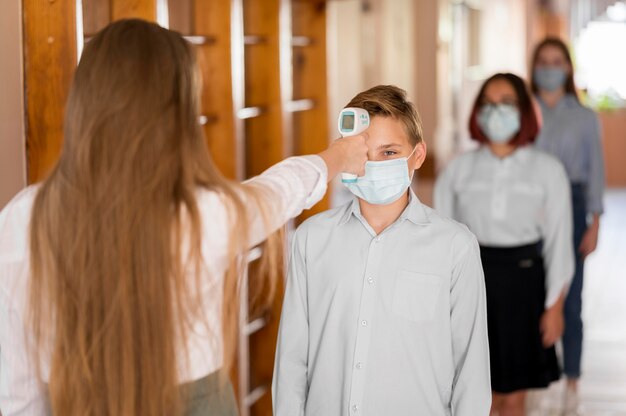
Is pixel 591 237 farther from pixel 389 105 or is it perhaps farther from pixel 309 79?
pixel 389 105

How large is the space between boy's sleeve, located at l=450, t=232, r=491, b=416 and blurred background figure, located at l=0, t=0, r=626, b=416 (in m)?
0.87

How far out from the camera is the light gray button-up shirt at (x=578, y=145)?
191 inches

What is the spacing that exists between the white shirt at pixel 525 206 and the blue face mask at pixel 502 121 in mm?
73

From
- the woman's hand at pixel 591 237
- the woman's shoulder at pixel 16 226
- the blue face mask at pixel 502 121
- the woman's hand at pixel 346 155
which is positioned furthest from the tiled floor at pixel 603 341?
the woman's shoulder at pixel 16 226

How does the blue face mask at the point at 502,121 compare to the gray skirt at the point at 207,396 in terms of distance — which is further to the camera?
the blue face mask at the point at 502,121

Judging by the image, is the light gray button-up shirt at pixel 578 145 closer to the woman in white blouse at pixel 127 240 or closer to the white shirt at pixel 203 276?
the white shirt at pixel 203 276

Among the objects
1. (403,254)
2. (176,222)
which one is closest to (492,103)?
(403,254)

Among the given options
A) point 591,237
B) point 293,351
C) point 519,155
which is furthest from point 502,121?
point 293,351

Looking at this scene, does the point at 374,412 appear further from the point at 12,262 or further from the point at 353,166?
the point at 12,262

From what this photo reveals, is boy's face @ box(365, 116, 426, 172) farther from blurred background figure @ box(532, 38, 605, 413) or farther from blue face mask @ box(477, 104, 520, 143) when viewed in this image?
blurred background figure @ box(532, 38, 605, 413)

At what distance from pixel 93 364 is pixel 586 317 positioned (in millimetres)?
5568

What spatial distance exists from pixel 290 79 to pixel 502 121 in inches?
40.0

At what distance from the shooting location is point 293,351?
2.37m

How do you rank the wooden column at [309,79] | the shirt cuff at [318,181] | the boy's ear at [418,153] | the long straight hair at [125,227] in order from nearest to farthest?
the long straight hair at [125,227], the shirt cuff at [318,181], the boy's ear at [418,153], the wooden column at [309,79]
